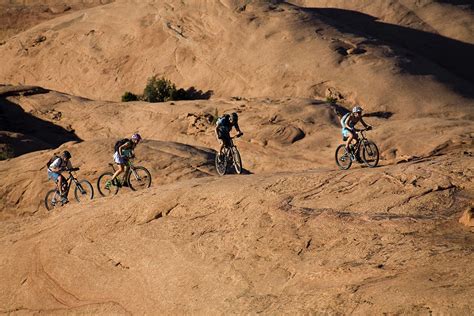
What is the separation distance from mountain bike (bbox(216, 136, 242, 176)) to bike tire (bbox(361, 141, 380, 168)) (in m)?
3.17

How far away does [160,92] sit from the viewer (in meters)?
32.6

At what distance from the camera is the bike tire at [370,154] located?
17094 millimetres

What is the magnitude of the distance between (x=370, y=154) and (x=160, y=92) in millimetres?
17101

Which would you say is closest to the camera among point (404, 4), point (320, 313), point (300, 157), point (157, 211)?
point (320, 313)

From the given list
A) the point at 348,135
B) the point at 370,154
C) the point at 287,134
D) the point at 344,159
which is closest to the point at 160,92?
the point at 287,134

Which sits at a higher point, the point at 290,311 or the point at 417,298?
the point at 417,298

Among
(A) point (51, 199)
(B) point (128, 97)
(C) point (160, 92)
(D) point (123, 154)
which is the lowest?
(A) point (51, 199)

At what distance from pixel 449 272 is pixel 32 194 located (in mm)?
15833

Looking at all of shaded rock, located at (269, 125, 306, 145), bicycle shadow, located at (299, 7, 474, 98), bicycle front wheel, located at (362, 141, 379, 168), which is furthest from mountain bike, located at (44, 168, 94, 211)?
bicycle shadow, located at (299, 7, 474, 98)

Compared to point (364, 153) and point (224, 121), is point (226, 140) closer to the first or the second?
point (224, 121)

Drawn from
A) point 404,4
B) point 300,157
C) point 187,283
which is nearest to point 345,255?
point 187,283

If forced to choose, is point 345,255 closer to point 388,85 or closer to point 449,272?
point 449,272

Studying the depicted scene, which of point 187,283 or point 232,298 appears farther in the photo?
point 187,283

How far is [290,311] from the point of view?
9273 mm
